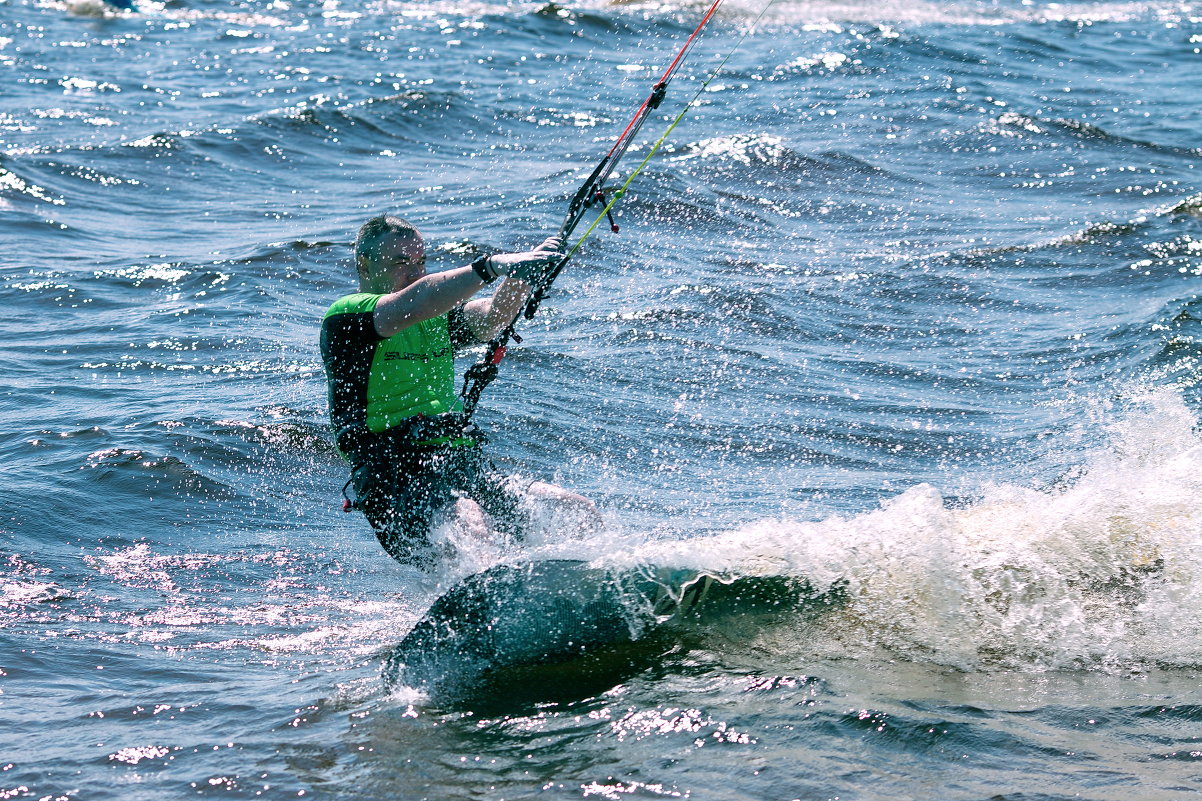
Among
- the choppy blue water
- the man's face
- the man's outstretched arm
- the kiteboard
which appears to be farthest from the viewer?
the man's face

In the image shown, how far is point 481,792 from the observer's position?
474 centimetres

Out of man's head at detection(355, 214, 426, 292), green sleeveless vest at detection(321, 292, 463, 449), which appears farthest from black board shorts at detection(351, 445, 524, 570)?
man's head at detection(355, 214, 426, 292)

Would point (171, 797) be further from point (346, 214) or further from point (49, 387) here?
point (346, 214)

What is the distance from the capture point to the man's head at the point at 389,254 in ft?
19.1

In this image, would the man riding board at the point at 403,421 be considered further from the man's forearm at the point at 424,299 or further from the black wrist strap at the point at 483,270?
the black wrist strap at the point at 483,270

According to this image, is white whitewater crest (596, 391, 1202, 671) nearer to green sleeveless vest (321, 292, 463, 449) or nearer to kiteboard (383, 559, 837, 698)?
kiteboard (383, 559, 837, 698)

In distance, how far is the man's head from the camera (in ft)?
19.1

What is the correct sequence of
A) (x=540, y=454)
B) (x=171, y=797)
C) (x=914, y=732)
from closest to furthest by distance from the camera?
(x=171, y=797) < (x=914, y=732) < (x=540, y=454)

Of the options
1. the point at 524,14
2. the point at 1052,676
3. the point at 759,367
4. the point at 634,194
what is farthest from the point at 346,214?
the point at 524,14

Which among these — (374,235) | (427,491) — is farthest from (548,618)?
(374,235)

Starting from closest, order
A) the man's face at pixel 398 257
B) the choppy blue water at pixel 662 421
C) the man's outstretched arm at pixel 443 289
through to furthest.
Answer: the choppy blue water at pixel 662 421, the man's outstretched arm at pixel 443 289, the man's face at pixel 398 257

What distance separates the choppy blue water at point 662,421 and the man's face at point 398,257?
1194 mm

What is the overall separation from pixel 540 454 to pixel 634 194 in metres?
6.72

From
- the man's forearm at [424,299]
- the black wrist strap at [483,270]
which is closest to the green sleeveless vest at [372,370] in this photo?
the man's forearm at [424,299]
